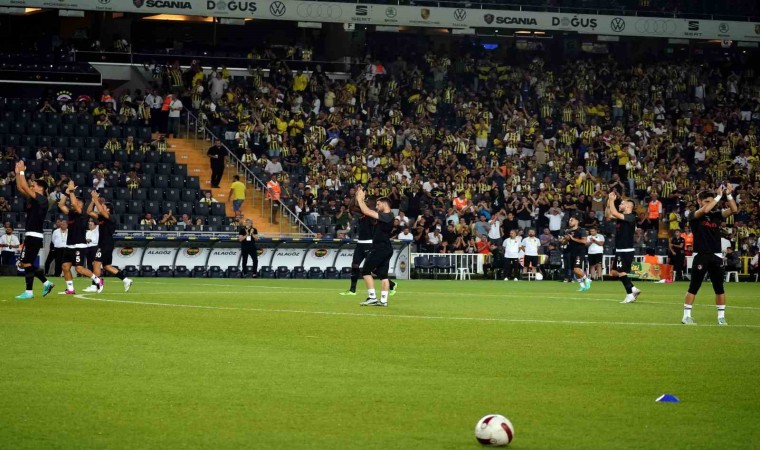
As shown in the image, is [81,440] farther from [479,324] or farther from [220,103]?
[220,103]

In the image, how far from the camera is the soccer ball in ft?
27.6

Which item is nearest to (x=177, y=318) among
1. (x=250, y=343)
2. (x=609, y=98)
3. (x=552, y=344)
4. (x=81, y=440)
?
(x=250, y=343)

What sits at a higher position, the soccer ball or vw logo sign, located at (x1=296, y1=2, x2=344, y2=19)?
vw logo sign, located at (x1=296, y1=2, x2=344, y2=19)

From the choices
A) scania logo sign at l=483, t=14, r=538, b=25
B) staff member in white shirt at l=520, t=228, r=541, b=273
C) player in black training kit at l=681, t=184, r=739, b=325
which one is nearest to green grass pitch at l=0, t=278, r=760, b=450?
player in black training kit at l=681, t=184, r=739, b=325

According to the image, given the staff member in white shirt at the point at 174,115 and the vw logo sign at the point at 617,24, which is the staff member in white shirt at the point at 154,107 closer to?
the staff member in white shirt at the point at 174,115

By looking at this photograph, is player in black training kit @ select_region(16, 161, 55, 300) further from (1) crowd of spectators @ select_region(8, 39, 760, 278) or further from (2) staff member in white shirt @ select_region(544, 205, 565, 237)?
(2) staff member in white shirt @ select_region(544, 205, 565, 237)

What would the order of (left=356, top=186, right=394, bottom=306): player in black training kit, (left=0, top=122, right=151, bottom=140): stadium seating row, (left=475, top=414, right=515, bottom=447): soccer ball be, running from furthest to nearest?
1. (left=0, top=122, right=151, bottom=140): stadium seating row
2. (left=356, top=186, right=394, bottom=306): player in black training kit
3. (left=475, top=414, right=515, bottom=447): soccer ball

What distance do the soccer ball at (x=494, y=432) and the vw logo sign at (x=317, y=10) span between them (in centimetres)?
4271

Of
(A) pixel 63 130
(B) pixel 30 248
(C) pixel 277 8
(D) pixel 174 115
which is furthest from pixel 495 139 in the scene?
(B) pixel 30 248

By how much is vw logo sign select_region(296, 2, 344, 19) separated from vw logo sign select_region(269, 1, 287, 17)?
25.7 inches

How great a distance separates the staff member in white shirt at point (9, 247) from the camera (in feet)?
121

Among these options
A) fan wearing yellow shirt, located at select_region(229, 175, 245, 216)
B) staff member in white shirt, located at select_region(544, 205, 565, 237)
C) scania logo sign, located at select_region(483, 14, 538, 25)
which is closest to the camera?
fan wearing yellow shirt, located at select_region(229, 175, 245, 216)

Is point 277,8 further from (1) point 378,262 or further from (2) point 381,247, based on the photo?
(1) point 378,262

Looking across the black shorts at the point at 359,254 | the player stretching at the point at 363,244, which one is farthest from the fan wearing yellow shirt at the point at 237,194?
the black shorts at the point at 359,254
